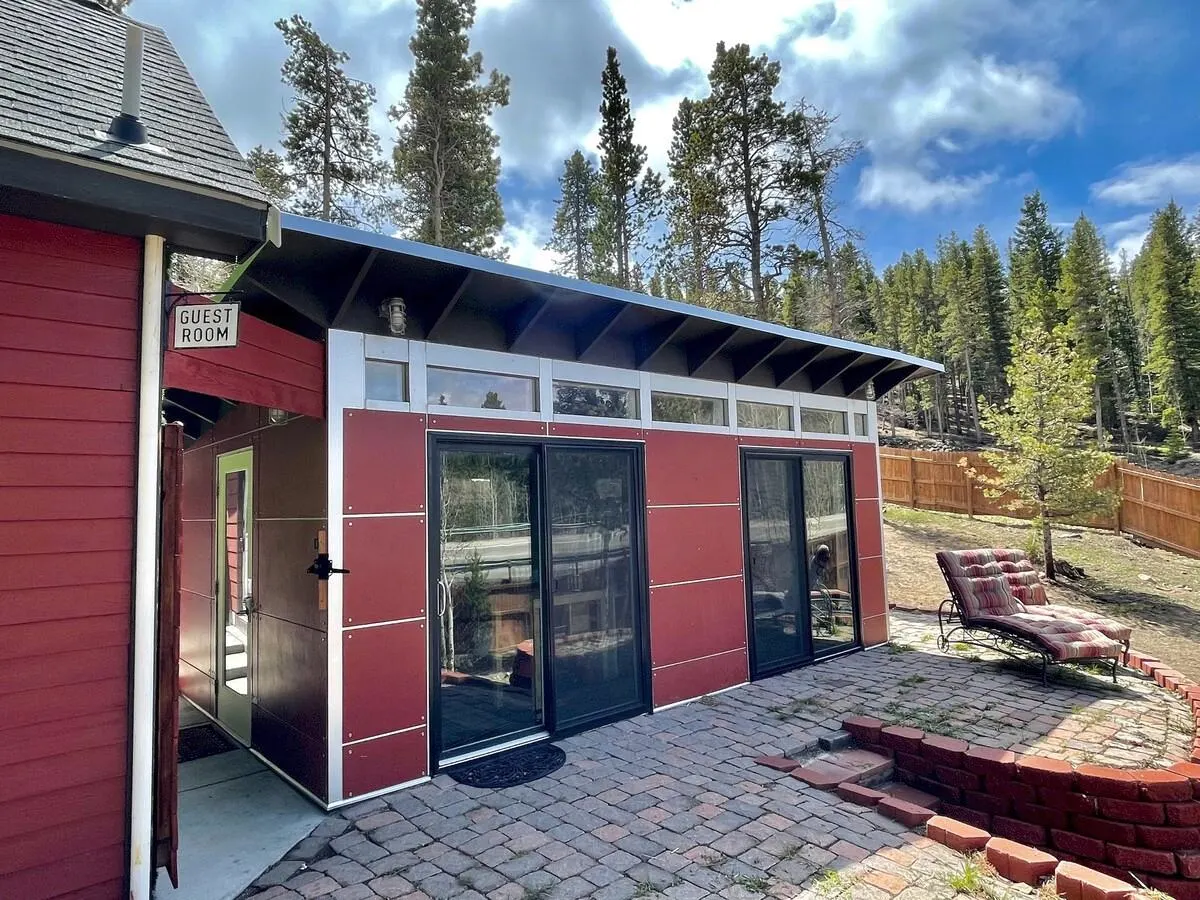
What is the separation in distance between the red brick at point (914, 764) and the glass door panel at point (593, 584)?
1.74 metres

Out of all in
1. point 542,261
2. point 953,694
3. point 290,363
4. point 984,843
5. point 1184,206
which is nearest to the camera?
point 984,843

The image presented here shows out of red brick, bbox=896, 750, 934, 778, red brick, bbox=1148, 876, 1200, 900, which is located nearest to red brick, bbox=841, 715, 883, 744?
red brick, bbox=896, 750, 934, 778

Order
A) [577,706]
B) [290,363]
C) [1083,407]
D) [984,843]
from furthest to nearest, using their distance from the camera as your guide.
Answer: [1083,407] < [577,706] < [290,363] < [984,843]

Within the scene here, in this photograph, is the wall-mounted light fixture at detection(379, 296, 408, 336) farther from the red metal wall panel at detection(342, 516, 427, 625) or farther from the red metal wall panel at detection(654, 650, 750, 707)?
the red metal wall panel at detection(654, 650, 750, 707)

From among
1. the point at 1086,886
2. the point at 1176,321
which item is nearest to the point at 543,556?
the point at 1086,886

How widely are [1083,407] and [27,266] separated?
12397 millimetres

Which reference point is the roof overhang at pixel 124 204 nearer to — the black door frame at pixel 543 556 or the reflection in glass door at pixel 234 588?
the black door frame at pixel 543 556

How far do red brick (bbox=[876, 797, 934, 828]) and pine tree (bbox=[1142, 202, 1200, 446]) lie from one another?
1403 inches

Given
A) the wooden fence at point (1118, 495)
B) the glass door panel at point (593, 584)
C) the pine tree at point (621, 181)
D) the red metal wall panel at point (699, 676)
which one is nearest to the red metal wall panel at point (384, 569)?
the glass door panel at point (593, 584)

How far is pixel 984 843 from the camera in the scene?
2818mm

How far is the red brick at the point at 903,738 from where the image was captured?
389 centimetres

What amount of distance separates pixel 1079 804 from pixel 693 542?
277 cm

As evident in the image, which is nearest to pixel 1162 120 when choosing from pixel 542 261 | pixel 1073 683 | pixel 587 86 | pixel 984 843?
pixel 587 86

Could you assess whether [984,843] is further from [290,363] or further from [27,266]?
[27,266]
